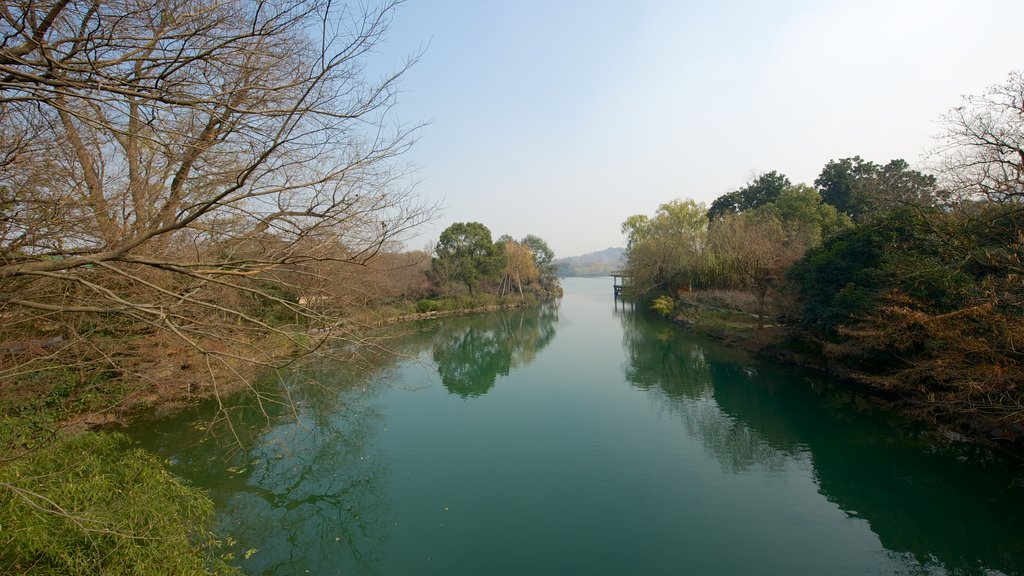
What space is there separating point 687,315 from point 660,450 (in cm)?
1509

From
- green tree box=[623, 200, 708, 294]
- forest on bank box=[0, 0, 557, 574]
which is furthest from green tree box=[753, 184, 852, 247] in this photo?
forest on bank box=[0, 0, 557, 574]

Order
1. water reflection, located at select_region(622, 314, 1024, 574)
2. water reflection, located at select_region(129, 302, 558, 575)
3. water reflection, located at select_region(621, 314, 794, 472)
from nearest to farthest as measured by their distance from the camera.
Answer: water reflection, located at select_region(129, 302, 558, 575), water reflection, located at select_region(622, 314, 1024, 574), water reflection, located at select_region(621, 314, 794, 472)

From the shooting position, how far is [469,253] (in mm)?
30281

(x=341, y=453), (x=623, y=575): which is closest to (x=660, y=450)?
(x=623, y=575)

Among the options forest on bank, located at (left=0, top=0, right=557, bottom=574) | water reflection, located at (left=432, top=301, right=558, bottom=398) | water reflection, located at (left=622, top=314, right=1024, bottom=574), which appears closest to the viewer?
forest on bank, located at (left=0, top=0, right=557, bottom=574)

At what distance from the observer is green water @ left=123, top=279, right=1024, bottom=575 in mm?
4781

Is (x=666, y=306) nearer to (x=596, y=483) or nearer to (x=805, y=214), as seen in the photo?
(x=805, y=214)

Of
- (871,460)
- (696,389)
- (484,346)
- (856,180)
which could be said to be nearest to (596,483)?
(871,460)

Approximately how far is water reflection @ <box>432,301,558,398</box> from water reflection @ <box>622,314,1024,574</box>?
3.97 meters

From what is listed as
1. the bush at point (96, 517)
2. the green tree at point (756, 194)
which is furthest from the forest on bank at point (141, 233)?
the green tree at point (756, 194)

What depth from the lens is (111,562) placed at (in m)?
3.16

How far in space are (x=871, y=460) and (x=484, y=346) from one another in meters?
12.5

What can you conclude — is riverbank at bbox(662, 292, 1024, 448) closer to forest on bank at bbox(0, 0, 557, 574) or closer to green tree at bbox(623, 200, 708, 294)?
green tree at bbox(623, 200, 708, 294)

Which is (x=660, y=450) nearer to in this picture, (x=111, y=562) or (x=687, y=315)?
(x=111, y=562)
